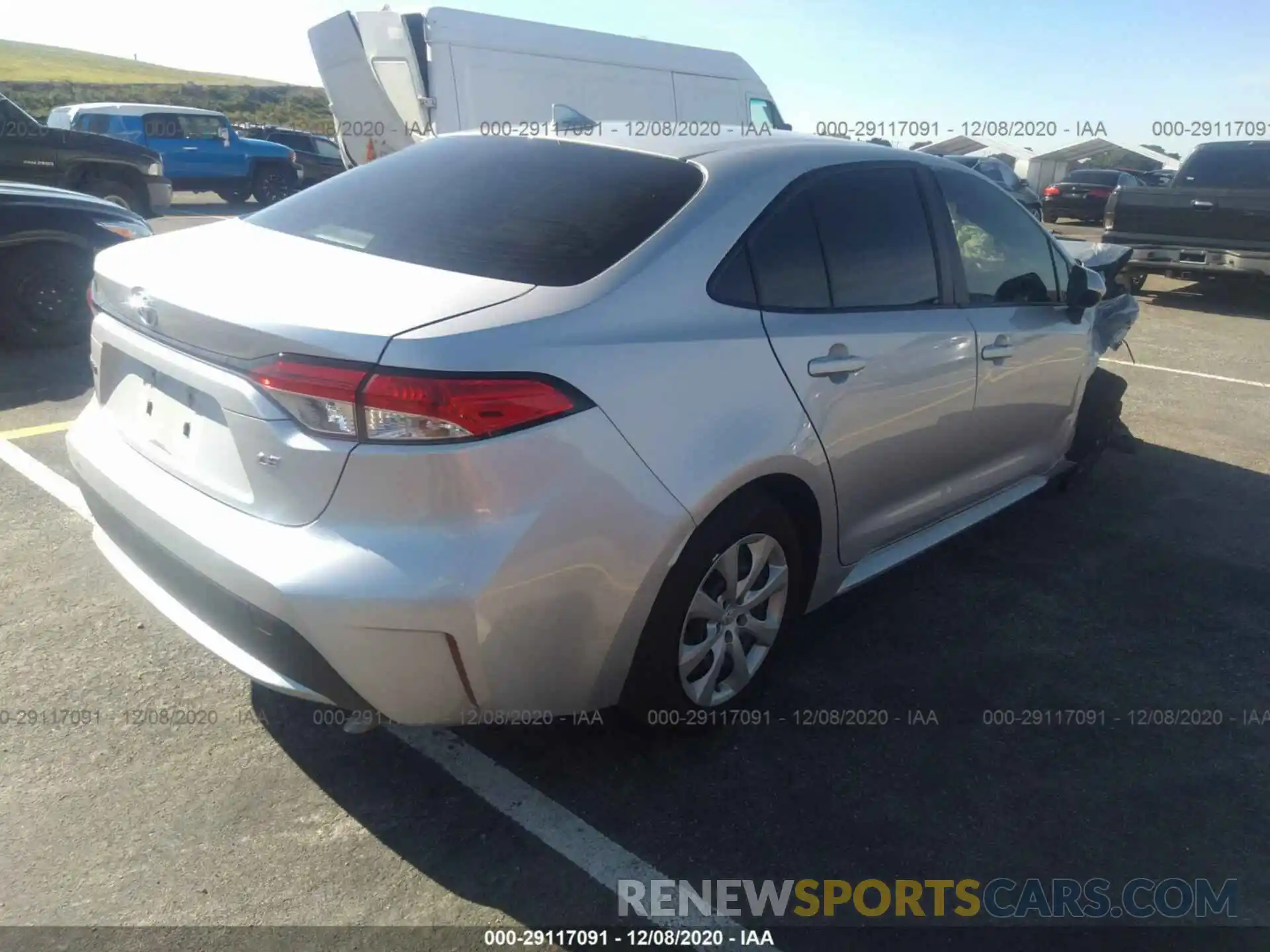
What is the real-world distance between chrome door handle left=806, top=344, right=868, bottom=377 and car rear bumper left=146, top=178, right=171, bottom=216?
13919 mm

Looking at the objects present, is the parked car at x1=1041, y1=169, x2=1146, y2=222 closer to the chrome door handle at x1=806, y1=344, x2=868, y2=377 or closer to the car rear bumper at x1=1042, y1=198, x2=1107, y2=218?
the car rear bumper at x1=1042, y1=198, x2=1107, y2=218

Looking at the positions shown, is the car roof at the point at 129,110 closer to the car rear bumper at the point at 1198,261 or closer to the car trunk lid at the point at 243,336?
the car rear bumper at the point at 1198,261

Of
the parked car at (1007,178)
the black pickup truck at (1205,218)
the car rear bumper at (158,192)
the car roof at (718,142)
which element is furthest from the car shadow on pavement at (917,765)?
the parked car at (1007,178)

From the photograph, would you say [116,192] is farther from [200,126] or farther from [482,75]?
[200,126]

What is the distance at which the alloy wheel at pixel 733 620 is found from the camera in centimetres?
282

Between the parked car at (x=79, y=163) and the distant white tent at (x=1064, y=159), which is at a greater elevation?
the parked car at (x=79, y=163)

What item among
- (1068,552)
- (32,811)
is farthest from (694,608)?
(1068,552)

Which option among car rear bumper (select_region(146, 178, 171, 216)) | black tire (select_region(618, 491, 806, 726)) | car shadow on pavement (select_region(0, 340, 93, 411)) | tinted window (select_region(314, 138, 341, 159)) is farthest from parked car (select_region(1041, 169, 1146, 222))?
black tire (select_region(618, 491, 806, 726))

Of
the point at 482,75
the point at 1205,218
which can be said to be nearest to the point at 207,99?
the point at 482,75

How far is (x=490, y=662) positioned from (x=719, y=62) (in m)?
14.3

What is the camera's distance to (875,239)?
334 cm

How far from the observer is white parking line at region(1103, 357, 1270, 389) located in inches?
310

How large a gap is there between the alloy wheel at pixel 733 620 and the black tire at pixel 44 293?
5983 millimetres

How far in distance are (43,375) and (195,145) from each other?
Result: 1551 centimetres
